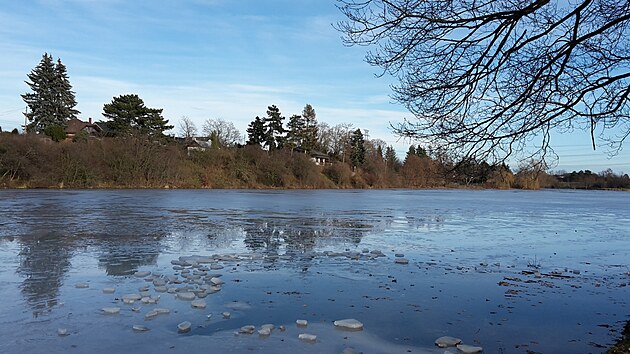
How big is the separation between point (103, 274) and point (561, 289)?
6.98m

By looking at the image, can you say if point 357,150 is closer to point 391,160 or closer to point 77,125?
point 391,160

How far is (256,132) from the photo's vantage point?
66.8 m

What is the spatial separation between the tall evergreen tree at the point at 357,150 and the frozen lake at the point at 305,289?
213 ft

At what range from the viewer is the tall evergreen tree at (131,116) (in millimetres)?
50375

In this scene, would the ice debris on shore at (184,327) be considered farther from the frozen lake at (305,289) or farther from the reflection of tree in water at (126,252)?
the reflection of tree in water at (126,252)

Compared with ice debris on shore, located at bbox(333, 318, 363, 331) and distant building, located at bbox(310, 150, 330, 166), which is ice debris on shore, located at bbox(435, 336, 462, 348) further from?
distant building, located at bbox(310, 150, 330, 166)

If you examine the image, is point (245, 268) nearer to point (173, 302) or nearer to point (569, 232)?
point (173, 302)

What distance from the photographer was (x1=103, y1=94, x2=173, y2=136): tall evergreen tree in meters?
50.4

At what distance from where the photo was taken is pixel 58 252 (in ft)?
30.6

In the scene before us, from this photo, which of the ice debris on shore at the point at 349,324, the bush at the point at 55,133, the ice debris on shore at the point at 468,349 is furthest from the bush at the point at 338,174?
the ice debris on shore at the point at 468,349

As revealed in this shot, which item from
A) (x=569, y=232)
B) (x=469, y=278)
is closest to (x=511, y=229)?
(x=569, y=232)

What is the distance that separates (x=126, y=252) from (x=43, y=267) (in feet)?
5.89

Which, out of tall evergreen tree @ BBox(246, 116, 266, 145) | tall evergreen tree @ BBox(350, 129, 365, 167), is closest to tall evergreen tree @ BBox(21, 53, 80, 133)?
tall evergreen tree @ BBox(246, 116, 266, 145)

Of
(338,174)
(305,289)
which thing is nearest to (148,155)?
(338,174)
